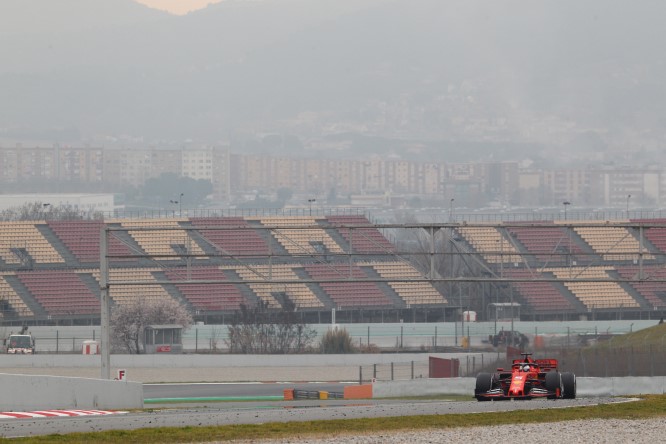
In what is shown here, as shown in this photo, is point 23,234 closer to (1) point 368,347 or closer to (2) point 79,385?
(1) point 368,347

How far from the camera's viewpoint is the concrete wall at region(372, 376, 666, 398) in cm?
4041

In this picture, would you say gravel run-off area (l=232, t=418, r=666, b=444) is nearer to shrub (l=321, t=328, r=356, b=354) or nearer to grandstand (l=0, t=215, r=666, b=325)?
shrub (l=321, t=328, r=356, b=354)

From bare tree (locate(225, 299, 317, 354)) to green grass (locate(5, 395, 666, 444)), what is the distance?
34.6 metres

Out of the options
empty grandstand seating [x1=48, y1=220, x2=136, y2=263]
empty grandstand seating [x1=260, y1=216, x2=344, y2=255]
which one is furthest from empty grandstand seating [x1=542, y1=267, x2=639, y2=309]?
empty grandstand seating [x1=48, y1=220, x2=136, y2=263]

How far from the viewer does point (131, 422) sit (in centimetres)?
2650

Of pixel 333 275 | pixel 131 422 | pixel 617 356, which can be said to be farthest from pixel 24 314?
pixel 131 422

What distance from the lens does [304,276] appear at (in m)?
82.1

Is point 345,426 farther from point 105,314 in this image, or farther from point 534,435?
point 105,314

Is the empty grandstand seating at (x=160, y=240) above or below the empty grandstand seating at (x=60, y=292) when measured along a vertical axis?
above

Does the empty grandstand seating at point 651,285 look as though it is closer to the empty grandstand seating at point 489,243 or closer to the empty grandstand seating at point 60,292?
the empty grandstand seating at point 489,243

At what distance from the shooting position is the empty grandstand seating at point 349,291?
258 ft

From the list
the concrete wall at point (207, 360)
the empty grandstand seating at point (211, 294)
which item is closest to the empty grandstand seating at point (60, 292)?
the empty grandstand seating at point (211, 294)

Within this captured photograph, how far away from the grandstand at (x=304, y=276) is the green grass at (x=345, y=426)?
41.9 meters

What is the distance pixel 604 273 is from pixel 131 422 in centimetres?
6066
